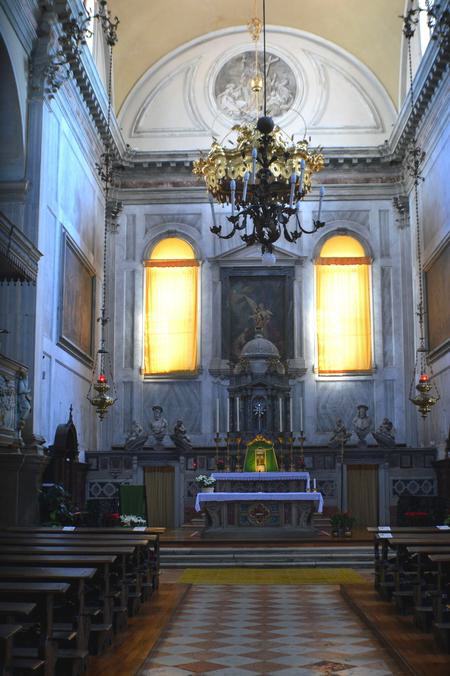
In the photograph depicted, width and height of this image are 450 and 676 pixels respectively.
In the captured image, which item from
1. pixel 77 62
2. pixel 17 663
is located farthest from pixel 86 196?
pixel 17 663

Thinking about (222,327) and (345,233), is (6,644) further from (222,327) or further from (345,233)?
(345,233)

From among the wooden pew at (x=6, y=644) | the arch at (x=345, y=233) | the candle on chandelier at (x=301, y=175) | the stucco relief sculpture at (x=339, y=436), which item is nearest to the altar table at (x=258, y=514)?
the stucco relief sculpture at (x=339, y=436)

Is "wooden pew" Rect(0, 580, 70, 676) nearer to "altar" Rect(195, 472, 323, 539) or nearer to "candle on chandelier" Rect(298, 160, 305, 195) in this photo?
"candle on chandelier" Rect(298, 160, 305, 195)

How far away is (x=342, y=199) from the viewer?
2389 cm

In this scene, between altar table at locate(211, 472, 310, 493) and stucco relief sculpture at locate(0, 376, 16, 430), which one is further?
altar table at locate(211, 472, 310, 493)

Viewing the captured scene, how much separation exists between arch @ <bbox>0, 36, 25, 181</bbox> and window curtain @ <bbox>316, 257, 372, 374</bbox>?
9928mm

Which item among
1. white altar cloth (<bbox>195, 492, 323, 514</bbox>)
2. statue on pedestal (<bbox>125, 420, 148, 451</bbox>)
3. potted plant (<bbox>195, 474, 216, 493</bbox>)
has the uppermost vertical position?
statue on pedestal (<bbox>125, 420, 148, 451</bbox>)

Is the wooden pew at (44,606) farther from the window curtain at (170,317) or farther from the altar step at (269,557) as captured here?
the window curtain at (170,317)

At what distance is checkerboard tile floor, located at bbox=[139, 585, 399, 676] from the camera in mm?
6750

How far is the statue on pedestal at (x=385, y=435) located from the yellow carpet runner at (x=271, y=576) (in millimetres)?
7233

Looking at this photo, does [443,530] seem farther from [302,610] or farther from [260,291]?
[260,291]

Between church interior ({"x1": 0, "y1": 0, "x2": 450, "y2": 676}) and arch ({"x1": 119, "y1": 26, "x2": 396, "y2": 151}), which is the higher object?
arch ({"x1": 119, "y1": 26, "x2": 396, "y2": 151})

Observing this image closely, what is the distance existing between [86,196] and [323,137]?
735cm

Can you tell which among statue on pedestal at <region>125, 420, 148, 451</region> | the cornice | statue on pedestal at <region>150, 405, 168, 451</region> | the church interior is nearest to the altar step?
the church interior
